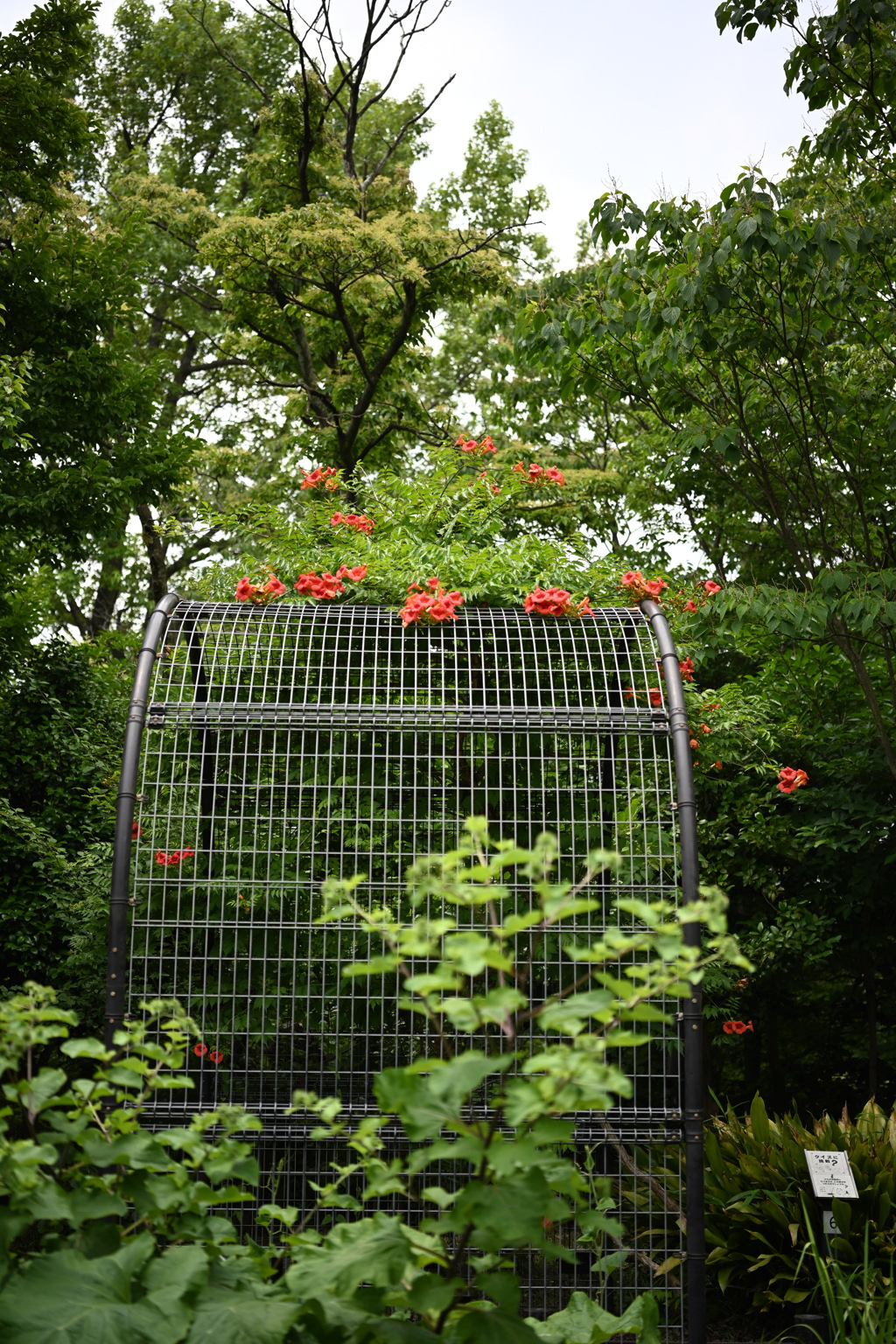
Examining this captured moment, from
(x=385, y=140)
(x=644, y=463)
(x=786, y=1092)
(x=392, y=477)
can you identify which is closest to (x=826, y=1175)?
A: (x=392, y=477)

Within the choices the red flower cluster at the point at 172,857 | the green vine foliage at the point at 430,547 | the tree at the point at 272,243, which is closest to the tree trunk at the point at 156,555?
the tree at the point at 272,243

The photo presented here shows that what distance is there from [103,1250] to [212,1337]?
27 centimetres

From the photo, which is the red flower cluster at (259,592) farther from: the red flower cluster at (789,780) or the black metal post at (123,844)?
the red flower cluster at (789,780)

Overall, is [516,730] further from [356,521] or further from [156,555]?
[156,555]

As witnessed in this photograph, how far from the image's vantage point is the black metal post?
3.09m

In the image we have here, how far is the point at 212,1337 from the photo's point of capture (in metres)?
1.54

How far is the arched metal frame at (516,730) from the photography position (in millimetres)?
3043

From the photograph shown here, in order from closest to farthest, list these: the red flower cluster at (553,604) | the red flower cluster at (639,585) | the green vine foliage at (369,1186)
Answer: the green vine foliage at (369,1186) → the red flower cluster at (553,604) → the red flower cluster at (639,585)

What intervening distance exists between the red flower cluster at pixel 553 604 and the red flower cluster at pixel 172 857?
60.8 inches

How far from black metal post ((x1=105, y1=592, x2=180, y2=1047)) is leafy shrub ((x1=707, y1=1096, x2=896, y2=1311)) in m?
2.45

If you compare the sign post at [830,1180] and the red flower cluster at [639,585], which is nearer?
the sign post at [830,1180]

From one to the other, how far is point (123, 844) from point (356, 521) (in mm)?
2093

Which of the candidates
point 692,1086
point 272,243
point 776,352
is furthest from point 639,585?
point 272,243

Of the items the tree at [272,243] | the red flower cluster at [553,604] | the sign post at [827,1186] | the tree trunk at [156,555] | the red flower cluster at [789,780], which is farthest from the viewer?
the tree trunk at [156,555]
